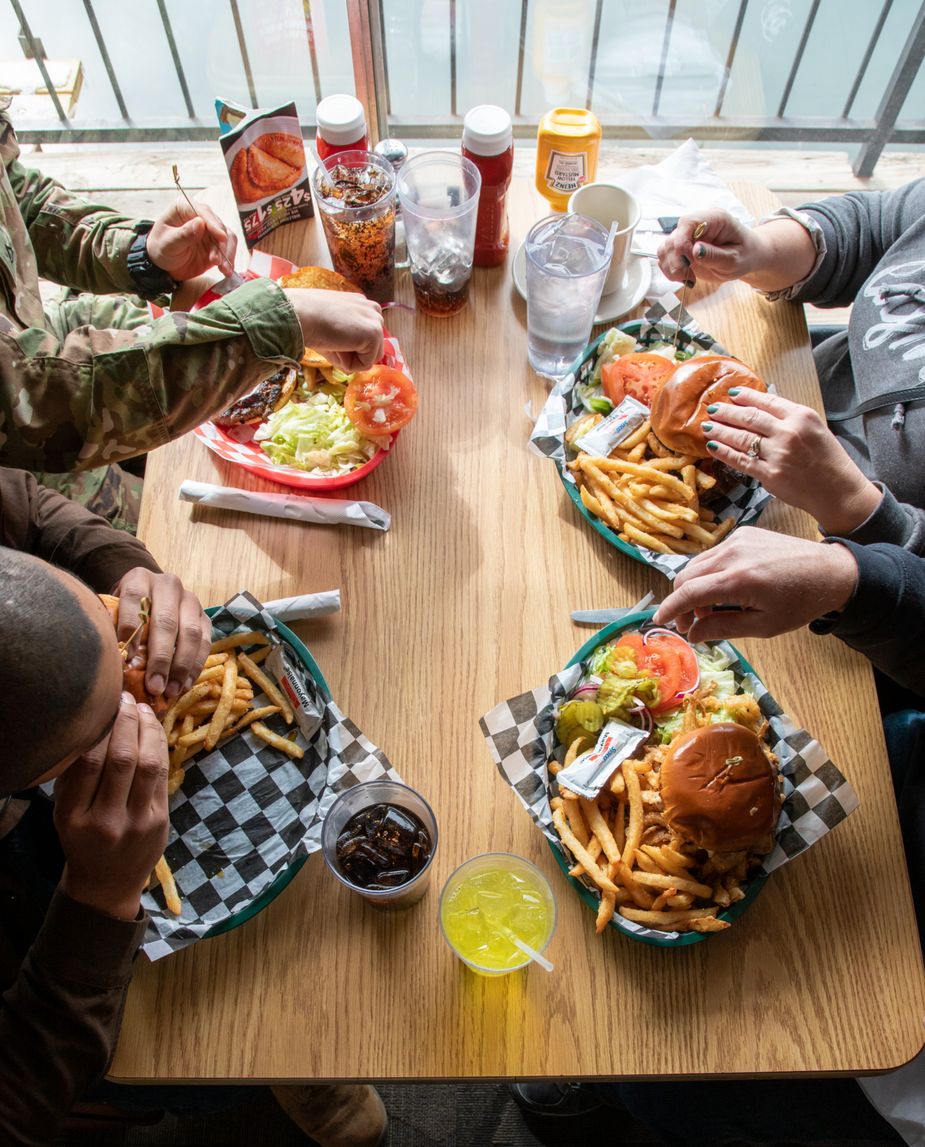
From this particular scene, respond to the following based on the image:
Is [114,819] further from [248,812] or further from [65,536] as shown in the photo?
[65,536]

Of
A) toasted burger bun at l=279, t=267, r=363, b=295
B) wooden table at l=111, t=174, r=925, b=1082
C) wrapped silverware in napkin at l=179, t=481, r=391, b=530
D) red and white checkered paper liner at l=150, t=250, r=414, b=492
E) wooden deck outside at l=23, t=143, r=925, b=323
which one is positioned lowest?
wooden deck outside at l=23, t=143, r=925, b=323

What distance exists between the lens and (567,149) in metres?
1.87

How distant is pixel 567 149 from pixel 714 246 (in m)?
0.39

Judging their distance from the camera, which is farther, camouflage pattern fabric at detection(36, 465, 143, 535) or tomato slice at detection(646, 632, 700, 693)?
camouflage pattern fabric at detection(36, 465, 143, 535)

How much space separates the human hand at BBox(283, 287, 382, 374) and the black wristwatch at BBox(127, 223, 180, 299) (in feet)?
1.34

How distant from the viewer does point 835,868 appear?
130 centimetres

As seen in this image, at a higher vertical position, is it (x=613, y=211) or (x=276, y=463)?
(x=613, y=211)

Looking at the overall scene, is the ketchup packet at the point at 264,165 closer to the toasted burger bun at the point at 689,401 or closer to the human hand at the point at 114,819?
the toasted burger bun at the point at 689,401

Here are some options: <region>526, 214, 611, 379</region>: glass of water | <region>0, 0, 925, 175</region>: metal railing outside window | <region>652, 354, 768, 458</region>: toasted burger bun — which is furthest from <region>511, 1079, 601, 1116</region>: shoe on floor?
<region>0, 0, 925, 175</region>: metal railing outside window

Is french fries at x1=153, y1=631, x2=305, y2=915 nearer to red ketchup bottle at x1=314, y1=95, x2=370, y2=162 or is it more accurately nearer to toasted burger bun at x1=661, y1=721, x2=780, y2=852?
toasted burger bun at x1=661, y1=721, x2=780, y2=852

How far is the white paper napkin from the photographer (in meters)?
1.92

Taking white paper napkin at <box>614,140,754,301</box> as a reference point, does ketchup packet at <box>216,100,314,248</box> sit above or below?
above

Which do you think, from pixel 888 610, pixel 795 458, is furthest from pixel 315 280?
pixel 888 610

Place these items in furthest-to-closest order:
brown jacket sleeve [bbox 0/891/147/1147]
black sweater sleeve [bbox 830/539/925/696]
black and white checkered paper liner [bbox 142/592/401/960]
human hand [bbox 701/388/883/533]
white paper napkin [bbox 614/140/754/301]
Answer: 1. white paper napkin [bbox 614/140/754/301]
2. human hand [bbox 701/388/883/533]
3. black sweater sleeve [bbox 830/539/925/696]
4. black and white checkered paper liner [bbox 142/592/401/960]
5. brown jacket sleeve [bbox 0/891/147/1147]
